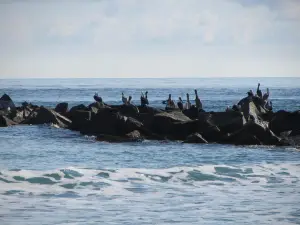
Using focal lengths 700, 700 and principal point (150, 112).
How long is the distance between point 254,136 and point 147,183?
1229cm

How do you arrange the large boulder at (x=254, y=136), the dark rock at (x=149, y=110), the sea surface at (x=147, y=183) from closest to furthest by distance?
1. the sea surface at (x=147, y=183)
2. the large boulder at (x=254, y=136)
3. the dark rock at (x=149, y=110)

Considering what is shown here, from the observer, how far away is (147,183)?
22.0 meters

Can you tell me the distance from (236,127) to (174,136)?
3.23 metres

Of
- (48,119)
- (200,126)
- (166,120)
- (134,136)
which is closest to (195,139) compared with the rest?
(200,126)

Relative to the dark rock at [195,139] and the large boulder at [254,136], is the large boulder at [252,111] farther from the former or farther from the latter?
the dark rock at [195,139]

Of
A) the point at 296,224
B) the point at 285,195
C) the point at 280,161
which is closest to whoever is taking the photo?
the point at 296,224

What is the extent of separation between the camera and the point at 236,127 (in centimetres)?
3441

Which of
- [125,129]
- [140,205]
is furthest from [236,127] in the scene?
[140,205]

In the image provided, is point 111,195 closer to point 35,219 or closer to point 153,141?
point 35,219

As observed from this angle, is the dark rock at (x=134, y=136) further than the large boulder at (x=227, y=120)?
Yes

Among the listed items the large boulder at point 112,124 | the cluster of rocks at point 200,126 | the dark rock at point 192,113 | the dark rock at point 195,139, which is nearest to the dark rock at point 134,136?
the cluster of rocks at point 200,126

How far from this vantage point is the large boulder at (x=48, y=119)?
4338 cm

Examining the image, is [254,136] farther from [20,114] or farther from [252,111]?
[20,114]

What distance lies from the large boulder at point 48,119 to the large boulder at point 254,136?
1325 cm
